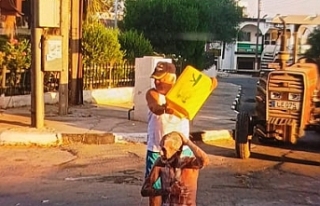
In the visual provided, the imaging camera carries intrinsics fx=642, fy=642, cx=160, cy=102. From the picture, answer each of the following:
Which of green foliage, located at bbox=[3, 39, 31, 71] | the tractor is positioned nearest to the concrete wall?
green foliage, located at bbox=[3, 39, 31, 71]

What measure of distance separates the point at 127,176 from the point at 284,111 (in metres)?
3.41

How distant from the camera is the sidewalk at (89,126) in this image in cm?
1197

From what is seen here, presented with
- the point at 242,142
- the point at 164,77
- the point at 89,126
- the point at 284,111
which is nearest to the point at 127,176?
the point at 242,142

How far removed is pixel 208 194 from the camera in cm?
821

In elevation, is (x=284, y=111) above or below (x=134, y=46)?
below

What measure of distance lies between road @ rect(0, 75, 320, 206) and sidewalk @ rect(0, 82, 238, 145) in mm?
348

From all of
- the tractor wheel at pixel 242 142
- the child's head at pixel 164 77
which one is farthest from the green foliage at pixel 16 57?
the child's head at pixel 164 77

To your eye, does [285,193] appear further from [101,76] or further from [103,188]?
[101,76]

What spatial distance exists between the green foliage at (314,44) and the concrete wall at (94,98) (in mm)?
5906

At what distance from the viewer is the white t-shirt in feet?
19.0

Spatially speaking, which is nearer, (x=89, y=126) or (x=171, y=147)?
(x=171, y=147)

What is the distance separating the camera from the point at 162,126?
233 inches

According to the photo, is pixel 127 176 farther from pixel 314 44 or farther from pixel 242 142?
pixel 314 44

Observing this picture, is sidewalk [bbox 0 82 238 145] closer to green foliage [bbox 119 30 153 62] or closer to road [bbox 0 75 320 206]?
road [bbox 0 75 320 206]
